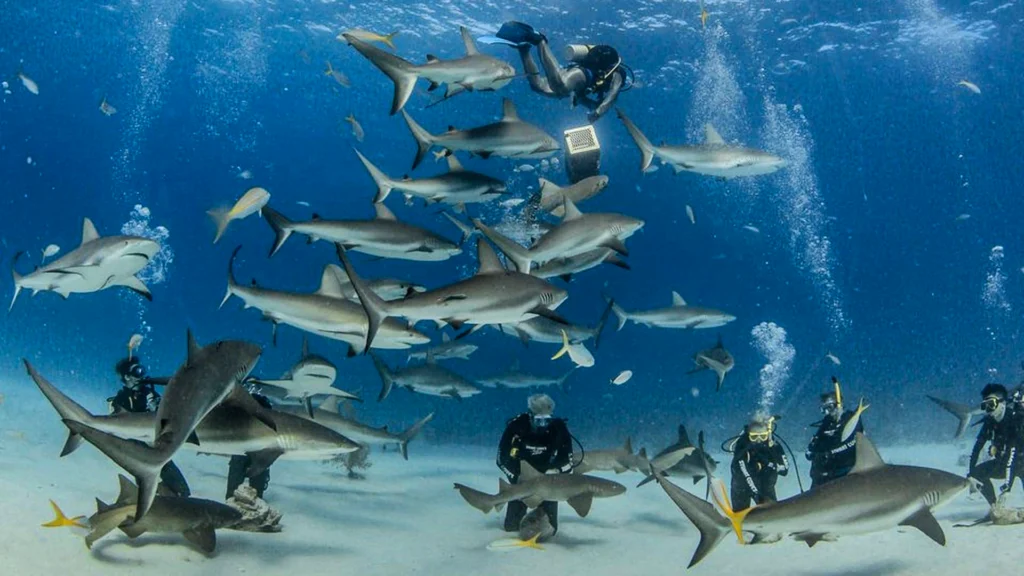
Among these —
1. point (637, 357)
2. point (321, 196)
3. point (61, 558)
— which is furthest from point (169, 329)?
point (61, 558)

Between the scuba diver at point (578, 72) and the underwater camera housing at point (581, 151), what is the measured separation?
1.78 ft

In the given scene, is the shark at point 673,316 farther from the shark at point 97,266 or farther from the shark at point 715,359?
the shark at point 97,266

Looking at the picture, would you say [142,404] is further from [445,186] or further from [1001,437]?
[1001,437]

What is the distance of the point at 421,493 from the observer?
12141mm

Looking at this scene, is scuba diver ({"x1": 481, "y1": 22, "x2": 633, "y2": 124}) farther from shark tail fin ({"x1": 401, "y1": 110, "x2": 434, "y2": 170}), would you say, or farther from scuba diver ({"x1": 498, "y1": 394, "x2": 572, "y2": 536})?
scuba diver ({"x1": 498, "y1": 394, "x2": 572, "y2": 536})

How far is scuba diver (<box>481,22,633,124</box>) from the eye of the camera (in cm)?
941

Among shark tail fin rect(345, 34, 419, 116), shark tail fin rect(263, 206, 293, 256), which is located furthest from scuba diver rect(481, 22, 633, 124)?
shark tail fin rect(263, 206, 293, 256)

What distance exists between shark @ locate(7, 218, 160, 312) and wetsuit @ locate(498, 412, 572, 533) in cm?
473

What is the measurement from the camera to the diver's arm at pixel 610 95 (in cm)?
954

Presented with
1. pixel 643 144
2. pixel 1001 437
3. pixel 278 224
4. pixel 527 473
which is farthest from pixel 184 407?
pixel 1001 437

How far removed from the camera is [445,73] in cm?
709

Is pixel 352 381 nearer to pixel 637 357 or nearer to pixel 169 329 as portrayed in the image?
pixel 637 357

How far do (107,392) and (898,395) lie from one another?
117ft

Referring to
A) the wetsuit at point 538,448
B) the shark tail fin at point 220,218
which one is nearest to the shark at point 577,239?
the wetsuit at point 538,448
